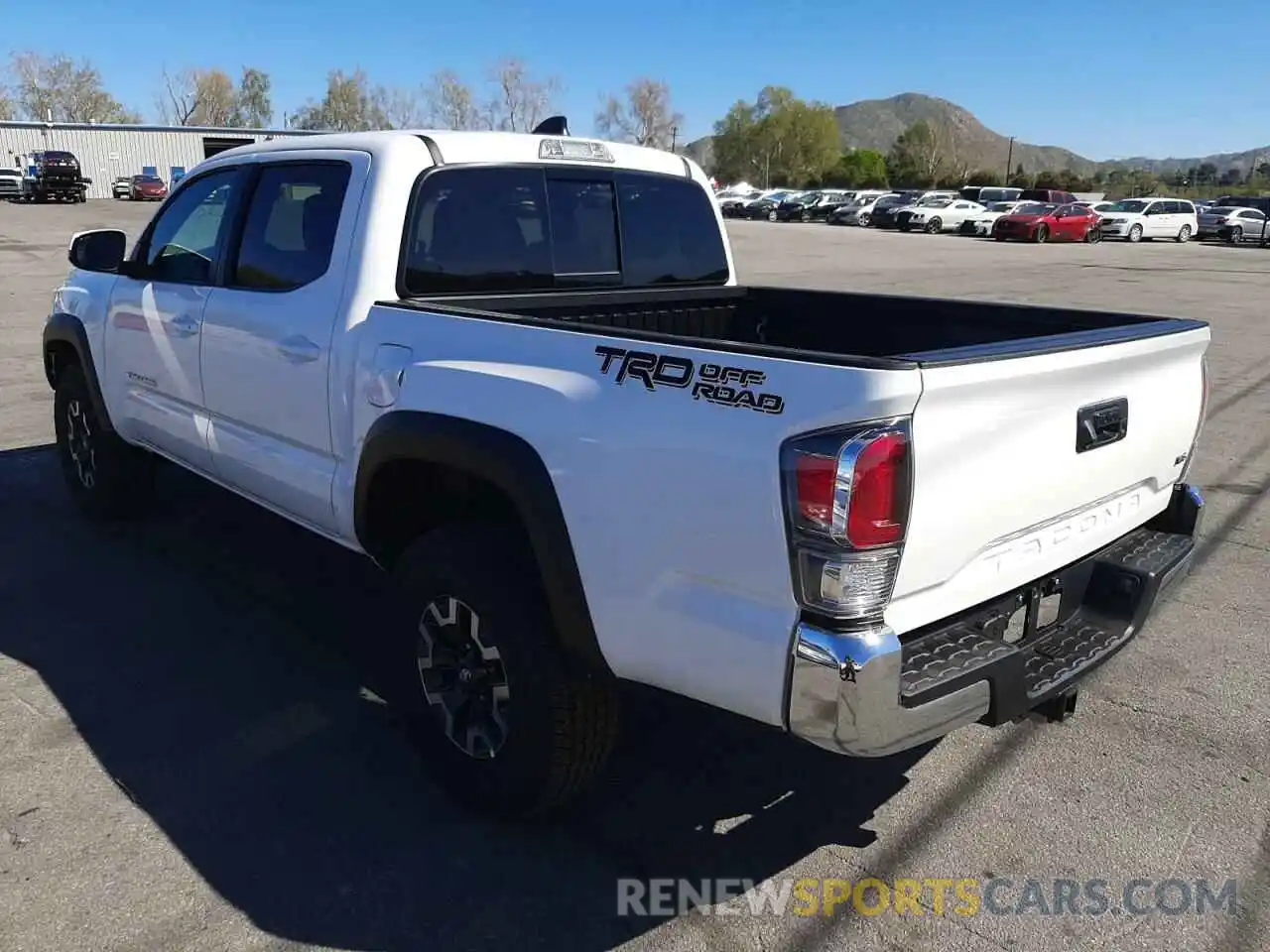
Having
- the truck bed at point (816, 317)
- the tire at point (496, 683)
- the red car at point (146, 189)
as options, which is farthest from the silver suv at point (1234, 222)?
the red car at point (146, 189)

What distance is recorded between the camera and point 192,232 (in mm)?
4352

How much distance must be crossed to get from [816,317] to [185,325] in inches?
106

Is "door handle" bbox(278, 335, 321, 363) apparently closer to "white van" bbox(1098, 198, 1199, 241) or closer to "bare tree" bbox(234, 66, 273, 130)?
"white van" bbox(1098, 198, 1199, 241)

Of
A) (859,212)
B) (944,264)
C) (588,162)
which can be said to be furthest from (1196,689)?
(859,212)

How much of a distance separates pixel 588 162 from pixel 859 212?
4976 cm

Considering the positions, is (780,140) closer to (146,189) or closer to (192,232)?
(146,189)

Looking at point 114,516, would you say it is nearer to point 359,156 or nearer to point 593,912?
point 359,156

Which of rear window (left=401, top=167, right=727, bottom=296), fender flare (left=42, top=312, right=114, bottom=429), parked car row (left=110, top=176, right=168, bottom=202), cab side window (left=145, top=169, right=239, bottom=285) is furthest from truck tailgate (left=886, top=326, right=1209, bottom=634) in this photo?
parked car row (left=110, top=176, right=168, bottom=202)

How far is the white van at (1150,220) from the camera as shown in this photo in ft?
132

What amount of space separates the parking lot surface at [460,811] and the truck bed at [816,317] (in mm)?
153

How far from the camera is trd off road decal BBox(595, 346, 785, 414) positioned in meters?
2.15

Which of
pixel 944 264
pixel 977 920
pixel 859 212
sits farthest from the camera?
pixel 859 212

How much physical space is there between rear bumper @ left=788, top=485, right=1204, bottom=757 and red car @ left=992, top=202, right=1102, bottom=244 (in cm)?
3912

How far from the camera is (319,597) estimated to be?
14.9 feet
